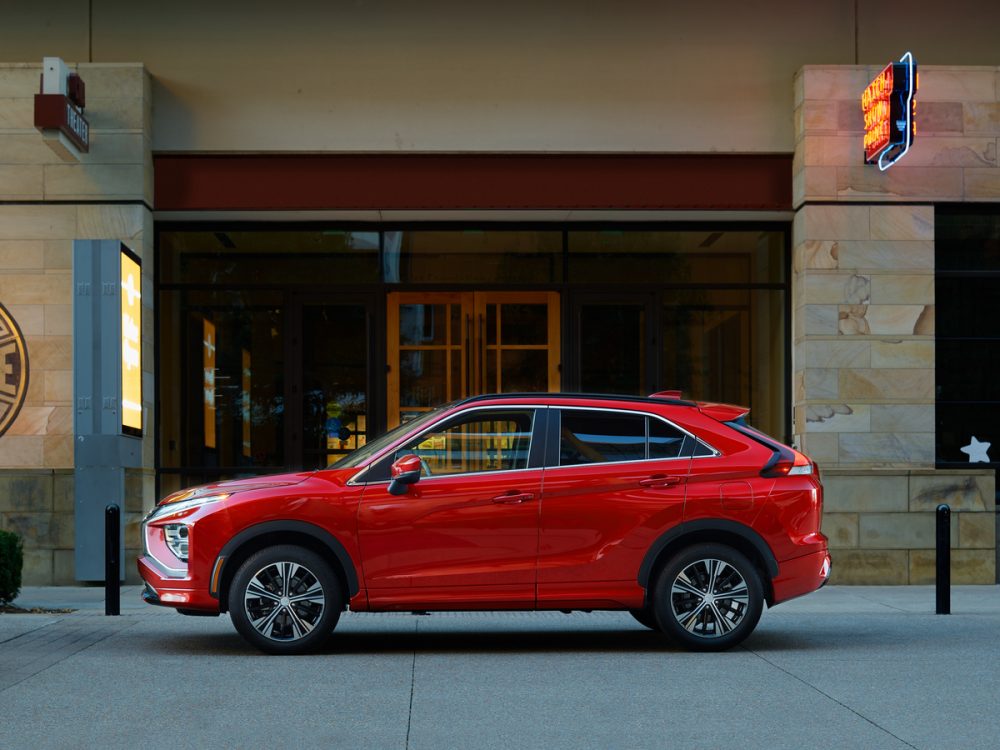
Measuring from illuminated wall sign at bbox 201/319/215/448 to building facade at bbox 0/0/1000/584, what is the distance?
0.03 m

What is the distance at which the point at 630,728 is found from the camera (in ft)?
22.5

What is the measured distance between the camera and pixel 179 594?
30.5 feet

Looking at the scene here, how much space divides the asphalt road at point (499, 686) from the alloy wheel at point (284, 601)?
0.71 feet

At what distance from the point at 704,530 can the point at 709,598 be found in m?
0.47

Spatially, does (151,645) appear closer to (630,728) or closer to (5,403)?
(630,728)

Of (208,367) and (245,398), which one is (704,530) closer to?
(245,398)

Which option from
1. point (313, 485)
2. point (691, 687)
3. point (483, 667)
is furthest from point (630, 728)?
point (313, 485)

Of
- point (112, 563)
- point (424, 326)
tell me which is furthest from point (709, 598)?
point (424, 326)

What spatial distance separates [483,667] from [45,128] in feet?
28.3

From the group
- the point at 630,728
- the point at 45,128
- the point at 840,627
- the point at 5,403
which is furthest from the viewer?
the point at 5,403

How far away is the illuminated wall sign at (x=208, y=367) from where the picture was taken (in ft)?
55.1

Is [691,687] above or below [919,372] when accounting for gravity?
below

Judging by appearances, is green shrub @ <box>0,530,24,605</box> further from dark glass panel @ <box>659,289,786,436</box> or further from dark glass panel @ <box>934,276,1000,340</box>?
dark glass panel @ <box>934,276,1000,340</box>

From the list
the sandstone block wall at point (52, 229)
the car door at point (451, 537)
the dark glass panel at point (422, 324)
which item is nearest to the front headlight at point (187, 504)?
the car door at point (451, 537)
